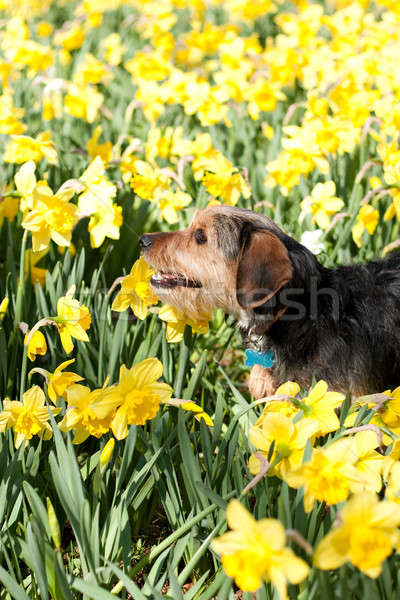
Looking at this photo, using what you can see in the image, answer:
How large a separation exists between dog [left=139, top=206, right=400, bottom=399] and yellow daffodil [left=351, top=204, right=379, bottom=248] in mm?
537

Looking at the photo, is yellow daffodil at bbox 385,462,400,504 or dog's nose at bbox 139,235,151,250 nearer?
yellow daffodil at bbox 385,462,400,504

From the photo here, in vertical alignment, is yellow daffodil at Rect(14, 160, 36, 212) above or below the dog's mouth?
above

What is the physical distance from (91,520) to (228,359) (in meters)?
1.65

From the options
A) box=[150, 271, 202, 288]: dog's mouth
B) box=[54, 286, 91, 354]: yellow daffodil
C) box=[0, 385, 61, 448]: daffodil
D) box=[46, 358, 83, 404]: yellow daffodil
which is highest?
box=[54, 286, 91, 354]: yellow daffodil

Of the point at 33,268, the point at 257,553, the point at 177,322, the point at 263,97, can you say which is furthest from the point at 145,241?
the point at 263,97

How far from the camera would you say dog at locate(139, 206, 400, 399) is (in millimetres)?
2445

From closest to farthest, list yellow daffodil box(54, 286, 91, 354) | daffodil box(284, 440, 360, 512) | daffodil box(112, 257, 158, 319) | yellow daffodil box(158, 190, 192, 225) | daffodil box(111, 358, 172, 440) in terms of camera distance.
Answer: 1. daffodil box(284, 440, 360, 512)
2. daffodil box(111, 358, 172, 440)
3. yellow daffodil box(54, 286, 91, 354)
4. daffodil box(112, 257, 158, 319)
5. yellow daffodil box(158, 190, 192, 225)

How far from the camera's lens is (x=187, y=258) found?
2.54 metres

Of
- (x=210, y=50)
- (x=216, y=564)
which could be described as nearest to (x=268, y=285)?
(x=216, y=564)

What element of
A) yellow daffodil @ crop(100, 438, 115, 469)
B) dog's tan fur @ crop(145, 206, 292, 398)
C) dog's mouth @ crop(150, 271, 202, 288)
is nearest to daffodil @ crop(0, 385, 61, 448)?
yellow daffodil @ crop(100, 438, 115, 469)

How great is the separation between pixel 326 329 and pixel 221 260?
482 mm

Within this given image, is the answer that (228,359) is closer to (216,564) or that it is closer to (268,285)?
(268,285)

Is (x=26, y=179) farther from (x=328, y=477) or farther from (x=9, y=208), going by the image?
(x=328, y=477)

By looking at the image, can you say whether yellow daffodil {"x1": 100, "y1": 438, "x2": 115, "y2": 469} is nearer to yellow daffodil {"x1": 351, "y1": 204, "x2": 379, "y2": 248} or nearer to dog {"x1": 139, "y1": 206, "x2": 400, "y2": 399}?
dog {"x1": 139, "y1": 206, "x2": 400, "y2": 399}
